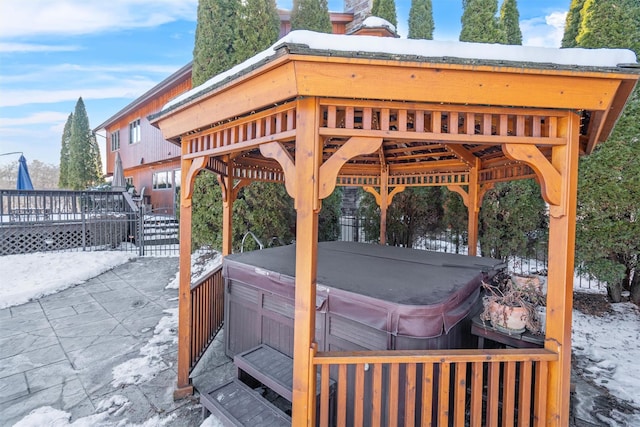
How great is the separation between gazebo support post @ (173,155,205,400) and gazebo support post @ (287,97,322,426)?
1425 mm

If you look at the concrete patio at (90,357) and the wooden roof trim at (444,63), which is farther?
the concrete patio at (90,357)

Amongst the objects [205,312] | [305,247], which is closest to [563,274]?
[305,247]

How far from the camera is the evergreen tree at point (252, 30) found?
23.7ft

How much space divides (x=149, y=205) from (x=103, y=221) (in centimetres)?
557

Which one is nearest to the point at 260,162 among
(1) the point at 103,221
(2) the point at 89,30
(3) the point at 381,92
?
(3) the point at 381,92

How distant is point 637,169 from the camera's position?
4.74 meters

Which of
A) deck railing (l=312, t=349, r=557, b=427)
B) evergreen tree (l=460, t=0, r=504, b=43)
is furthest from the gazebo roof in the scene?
evergreen tree (l=460, t=0, r=504, b=43)

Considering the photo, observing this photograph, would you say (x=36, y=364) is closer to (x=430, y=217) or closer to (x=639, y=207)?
(x=430, y=217)

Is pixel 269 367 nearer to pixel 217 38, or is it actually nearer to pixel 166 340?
pixel 166 340

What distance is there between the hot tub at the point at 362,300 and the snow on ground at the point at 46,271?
484 centimetres

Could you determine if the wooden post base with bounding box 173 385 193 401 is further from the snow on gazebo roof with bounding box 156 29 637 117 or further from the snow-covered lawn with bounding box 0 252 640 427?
the snow on gazebo roof with bounding box 156 29 637 117

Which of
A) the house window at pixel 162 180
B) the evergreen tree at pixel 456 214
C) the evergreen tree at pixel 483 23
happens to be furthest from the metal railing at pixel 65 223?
the evergreen tree at pixel 483 23

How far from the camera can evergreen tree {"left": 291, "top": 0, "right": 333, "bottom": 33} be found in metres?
8.80

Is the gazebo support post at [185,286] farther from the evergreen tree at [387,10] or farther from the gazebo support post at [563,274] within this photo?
the evergreen tree at [387,10]
